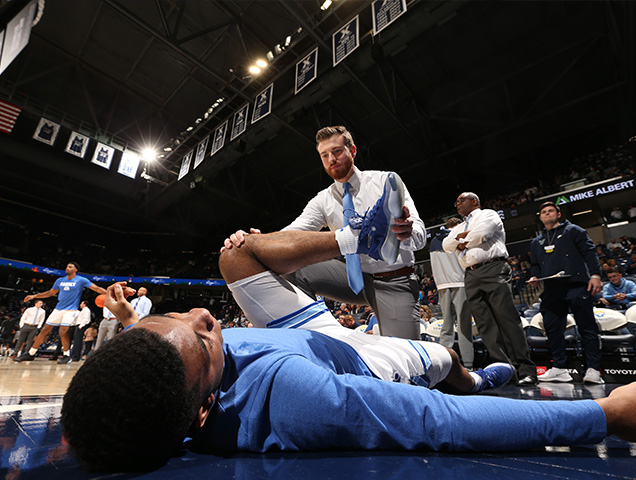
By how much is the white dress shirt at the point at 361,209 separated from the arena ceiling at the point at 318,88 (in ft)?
17.9

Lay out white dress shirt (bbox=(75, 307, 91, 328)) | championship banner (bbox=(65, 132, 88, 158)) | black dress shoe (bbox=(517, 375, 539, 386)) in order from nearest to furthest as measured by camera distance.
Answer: black dress shoe (bbox=(517, 375, 539, 386))
white dress shirt (bbox=(75, 307, 91, 328))
championship banner (bbox=(65, 132, 88, 158))

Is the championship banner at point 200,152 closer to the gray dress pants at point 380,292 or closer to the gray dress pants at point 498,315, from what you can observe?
the gray dress pants at point 498,315

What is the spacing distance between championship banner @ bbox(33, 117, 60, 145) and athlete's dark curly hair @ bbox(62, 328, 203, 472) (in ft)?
35.2

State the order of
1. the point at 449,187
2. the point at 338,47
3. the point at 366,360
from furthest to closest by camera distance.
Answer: the point at 449,187 → the point at 338,47 → the point at 366,360

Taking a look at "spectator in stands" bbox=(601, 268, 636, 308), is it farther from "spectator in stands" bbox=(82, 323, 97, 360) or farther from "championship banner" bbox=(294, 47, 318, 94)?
"spectator in stands" bbox=(82, 323, 97, 360)

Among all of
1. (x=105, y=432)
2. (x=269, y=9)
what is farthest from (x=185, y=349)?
(x=269, y=9)

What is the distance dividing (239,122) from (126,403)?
8.24m

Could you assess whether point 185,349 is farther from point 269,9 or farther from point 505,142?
point 505,142

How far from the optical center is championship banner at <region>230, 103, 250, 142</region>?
7766 mm

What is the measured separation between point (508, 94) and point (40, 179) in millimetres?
16439

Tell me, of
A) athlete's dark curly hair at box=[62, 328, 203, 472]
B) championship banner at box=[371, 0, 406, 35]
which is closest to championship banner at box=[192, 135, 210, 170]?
championship banner at box=[371, 0, 406, 35]

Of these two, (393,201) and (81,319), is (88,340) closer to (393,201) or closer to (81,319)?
(81,319)

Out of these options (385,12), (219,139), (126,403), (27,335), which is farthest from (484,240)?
(219,139)

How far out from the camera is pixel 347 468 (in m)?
0.59
